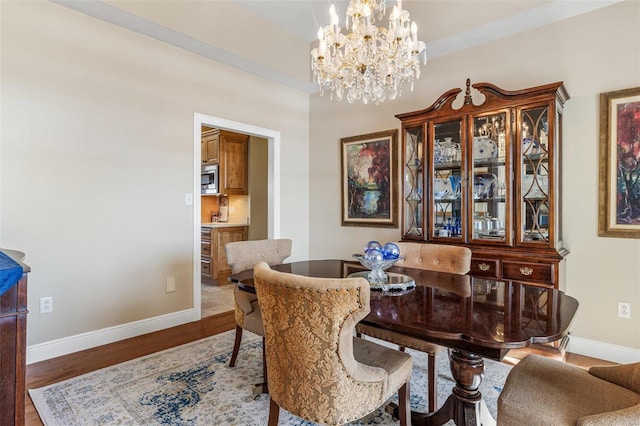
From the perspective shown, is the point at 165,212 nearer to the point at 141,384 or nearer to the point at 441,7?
the point at 141,384

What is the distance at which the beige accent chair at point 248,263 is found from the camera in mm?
2100

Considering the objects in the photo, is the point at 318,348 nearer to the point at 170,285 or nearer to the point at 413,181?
the point at 413,181

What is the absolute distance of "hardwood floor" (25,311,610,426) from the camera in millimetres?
2229

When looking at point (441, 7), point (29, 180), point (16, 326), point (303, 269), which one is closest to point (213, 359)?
point (303, 269)

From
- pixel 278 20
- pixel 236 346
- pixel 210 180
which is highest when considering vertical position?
pixel 278 20

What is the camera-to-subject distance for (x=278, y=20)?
3.62 meters

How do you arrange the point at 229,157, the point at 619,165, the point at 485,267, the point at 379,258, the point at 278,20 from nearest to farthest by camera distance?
the point at 379,258
the point at 619,165
the point at 485,267
the point at 278,20
the point at 229,157

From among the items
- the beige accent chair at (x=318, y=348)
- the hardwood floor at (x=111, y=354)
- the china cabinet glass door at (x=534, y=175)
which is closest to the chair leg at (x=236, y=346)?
→ the hardwood floor at (x=111, y=354)

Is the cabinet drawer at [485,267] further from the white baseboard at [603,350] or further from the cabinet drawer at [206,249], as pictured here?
the cabinet drawer at [206,249]

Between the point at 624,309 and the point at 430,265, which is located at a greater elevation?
the point at 430,265

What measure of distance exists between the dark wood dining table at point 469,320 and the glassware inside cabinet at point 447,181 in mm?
1172

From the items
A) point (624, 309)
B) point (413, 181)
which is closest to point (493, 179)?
point (413, 181)

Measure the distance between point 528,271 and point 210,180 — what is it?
4.47 metres

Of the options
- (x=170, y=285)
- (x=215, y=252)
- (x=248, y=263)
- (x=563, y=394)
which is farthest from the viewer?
(x=215, y=252)
